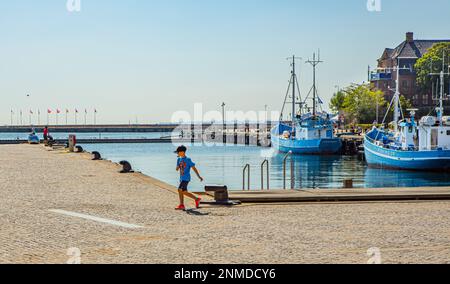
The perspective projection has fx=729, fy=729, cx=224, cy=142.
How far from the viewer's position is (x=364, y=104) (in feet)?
500

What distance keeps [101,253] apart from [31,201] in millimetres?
8908

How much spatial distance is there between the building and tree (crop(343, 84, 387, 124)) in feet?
27.1

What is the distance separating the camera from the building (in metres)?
160

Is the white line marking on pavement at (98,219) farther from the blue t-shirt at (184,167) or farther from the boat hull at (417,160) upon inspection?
the boat hull at (417,160)

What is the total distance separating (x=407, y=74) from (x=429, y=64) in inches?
630

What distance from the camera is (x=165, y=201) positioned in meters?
21.7

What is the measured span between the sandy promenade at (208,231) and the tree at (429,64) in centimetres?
12885

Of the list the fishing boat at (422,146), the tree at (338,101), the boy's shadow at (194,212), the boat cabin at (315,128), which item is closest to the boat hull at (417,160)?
the fishing boat at (422,146)

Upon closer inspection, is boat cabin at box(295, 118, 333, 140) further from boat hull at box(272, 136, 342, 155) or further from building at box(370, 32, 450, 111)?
building at box(370, 32, 450, 111)

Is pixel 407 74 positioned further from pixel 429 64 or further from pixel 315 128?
pixel 315 128

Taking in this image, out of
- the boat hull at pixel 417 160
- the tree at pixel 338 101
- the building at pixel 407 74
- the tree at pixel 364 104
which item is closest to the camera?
the boat hull at pixel 417 160

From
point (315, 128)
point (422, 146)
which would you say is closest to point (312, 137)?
point (315, 128)

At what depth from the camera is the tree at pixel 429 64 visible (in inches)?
5714
